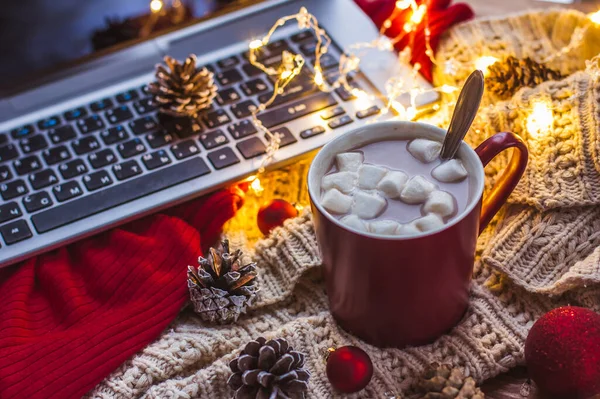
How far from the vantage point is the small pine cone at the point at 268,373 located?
22.4 inches

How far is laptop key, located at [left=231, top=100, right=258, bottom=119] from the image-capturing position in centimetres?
77

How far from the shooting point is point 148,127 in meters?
0.77

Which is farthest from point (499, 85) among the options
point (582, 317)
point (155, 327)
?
point (155, 327)

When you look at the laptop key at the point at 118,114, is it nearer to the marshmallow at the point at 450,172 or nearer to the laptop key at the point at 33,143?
the laptop key at the point at 33,143

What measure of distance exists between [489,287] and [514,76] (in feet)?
0.75

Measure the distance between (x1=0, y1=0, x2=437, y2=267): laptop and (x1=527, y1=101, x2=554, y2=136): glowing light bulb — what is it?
0.38ft

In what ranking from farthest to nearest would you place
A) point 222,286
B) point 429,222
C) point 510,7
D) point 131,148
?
point 510,7 < point 131,148 < point 222,286 < point 429,222

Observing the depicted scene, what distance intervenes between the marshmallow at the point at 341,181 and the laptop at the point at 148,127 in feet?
0.50

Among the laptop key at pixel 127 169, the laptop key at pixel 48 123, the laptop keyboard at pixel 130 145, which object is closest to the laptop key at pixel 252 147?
the laptop keyboard at pixel 130 145

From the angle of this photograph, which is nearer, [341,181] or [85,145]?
[341,181]

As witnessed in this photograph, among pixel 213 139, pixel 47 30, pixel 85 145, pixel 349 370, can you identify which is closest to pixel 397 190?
pixel 349 370

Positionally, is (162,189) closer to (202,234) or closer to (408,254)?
(202,234)

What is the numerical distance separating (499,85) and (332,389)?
0.35 meters

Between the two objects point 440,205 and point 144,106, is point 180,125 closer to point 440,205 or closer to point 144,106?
point 144,106
